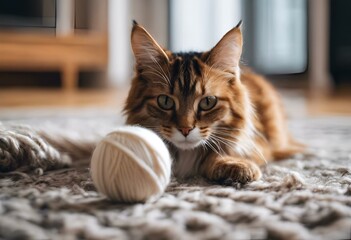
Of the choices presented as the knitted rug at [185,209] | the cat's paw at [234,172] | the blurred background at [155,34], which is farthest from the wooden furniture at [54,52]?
the cat's paw at [234,172]

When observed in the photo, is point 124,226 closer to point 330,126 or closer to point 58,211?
point 58,211

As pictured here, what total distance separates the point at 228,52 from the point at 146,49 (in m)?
0.19

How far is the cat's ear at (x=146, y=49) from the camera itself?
1.08 metres

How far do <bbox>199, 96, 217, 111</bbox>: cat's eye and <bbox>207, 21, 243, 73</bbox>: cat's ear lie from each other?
9 cm

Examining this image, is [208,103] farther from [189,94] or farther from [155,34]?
[155,34]

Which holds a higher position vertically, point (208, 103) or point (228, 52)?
point (228, 52)

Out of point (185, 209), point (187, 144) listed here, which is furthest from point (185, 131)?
point (185, 209)

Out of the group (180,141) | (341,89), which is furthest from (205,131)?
(341,89)

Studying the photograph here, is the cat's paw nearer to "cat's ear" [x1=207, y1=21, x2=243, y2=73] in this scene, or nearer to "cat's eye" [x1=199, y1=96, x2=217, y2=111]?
"cat's eye" [x1=199, y1=96, x2=217, y2=111]

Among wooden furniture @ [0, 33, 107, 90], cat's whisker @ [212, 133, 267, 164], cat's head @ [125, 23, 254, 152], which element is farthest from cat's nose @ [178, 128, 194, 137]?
wooden furniture @ [0, 33, 107, 90]

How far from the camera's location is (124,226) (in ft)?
2.28

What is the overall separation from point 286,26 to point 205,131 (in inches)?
156

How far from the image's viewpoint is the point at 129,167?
0.80 metres

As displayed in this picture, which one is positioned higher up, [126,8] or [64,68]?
[126,8]
